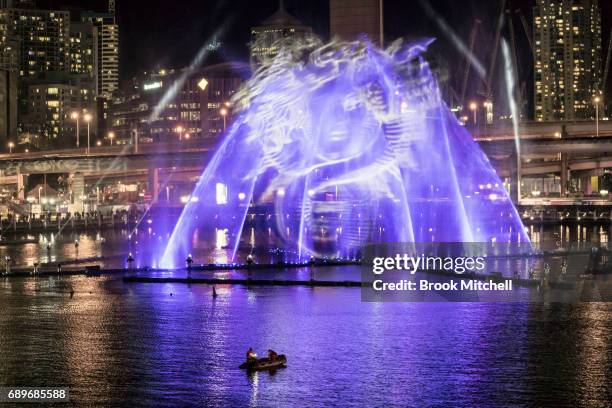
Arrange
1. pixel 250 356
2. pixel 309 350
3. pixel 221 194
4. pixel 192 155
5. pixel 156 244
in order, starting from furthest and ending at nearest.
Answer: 1. pixel 221 194
2. pixel 192 155
3. pixel 156 244
4. pixel 309 350
5. pixel 250 356

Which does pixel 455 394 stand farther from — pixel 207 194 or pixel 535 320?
pixel 207 194

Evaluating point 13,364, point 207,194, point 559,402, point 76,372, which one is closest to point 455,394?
point 559,402

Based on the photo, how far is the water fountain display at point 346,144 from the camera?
212 ft

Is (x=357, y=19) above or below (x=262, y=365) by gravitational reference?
above

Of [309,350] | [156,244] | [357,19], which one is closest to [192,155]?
[357,19]

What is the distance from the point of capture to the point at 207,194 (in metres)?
136

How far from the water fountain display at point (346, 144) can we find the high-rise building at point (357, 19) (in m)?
10.9

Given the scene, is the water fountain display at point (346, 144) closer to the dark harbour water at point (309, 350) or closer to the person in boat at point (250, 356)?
the dark harbour water at point (309, 350)

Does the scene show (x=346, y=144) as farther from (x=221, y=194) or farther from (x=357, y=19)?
(x=221, y=194)

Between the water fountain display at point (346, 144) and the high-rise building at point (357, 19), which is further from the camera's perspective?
the high-rise building at point (357, 19)

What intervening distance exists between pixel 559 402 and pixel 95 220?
96.7 m

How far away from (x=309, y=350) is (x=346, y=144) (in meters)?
33.7

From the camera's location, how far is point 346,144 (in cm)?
6569

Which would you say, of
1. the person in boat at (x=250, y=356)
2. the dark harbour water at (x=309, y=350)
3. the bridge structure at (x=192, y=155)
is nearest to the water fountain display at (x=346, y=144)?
the dark harbour water at (x=309, y=350)
